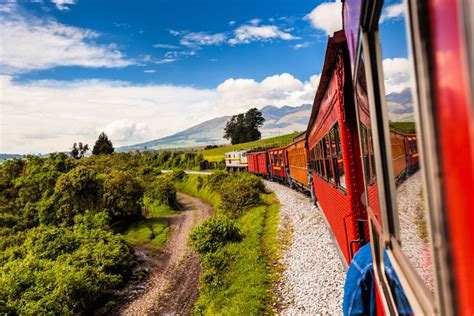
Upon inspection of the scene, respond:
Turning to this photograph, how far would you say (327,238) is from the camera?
10508mm

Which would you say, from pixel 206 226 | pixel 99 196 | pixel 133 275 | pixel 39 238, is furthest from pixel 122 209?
pixel 206 226

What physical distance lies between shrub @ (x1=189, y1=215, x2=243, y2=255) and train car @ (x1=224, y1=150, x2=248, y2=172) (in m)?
25.5

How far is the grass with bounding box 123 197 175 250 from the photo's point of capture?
20.8 metres

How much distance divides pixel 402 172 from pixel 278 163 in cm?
2416

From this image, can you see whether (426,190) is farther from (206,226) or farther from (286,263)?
(206,226)

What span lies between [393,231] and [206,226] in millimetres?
13589

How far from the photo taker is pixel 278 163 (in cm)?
2553

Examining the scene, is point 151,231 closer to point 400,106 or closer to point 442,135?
point 400,106

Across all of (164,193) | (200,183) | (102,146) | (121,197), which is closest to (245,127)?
(102,146)

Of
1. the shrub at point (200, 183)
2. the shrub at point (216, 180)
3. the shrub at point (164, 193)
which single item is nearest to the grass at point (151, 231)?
the shrub at point (164, 193)

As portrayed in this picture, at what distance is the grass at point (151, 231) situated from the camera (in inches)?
818

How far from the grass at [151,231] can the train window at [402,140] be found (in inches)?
733

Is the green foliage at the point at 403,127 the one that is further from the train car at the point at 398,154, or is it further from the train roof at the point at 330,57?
the train roof at the point at 330,57

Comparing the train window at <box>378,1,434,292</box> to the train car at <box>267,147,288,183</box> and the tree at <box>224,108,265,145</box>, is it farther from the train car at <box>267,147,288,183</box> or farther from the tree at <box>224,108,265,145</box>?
the tree at <box>224,108,265,145</box>
